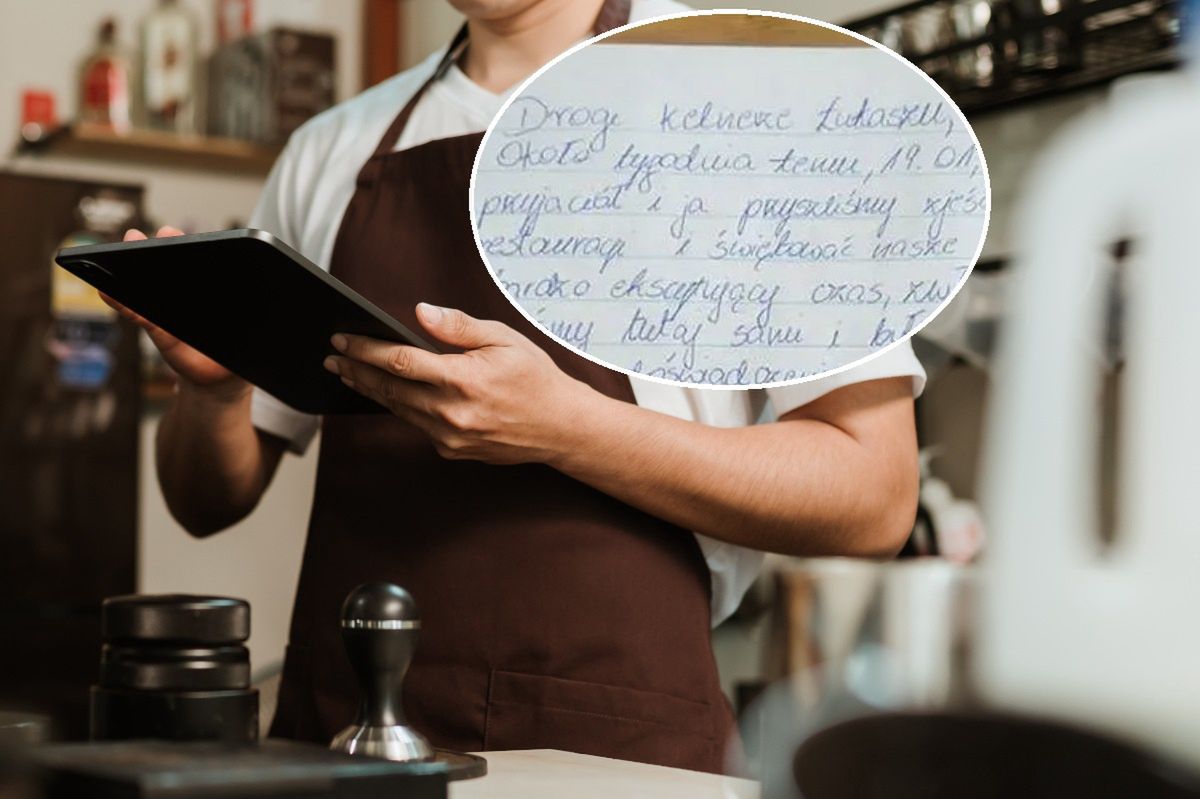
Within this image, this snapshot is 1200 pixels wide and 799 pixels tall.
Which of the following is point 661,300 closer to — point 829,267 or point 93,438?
point 829,267

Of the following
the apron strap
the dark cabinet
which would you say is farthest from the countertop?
the dark cabinet

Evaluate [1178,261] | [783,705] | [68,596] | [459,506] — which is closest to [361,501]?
[459,506]

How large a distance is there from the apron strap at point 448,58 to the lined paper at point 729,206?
21 cm

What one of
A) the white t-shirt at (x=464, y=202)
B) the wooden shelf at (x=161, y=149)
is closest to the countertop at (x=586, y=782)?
the white t-shirt at (x=464, y=202)

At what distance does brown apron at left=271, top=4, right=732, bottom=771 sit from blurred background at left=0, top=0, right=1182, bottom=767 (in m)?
0.75

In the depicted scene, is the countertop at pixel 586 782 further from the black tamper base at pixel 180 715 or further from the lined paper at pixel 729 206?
the lined paper at pixel 729 206

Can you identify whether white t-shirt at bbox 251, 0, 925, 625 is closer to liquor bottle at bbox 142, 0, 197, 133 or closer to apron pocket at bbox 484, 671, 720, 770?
apron pocket at bbox 484, 671, 720, 770

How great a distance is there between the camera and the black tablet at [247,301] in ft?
3.15

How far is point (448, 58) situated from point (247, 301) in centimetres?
50

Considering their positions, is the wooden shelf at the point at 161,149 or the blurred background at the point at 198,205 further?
the wooden shelf at the point at 161,149

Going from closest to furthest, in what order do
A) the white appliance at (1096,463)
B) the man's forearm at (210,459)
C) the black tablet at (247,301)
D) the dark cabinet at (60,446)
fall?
the white appliance at (1096,463) → the black tablet at (247,301) → the man's forearm at (210,459) → the dark cabinet at (60,446)

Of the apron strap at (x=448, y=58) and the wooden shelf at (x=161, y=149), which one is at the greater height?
the wooden shelf at (x=161, y=149)

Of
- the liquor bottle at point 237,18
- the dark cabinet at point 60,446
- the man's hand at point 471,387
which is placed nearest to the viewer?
the man's hand at point 471,387

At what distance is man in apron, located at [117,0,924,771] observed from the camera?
3.74 ft
